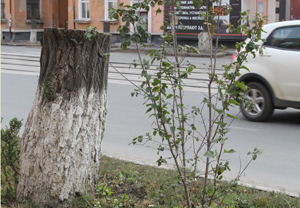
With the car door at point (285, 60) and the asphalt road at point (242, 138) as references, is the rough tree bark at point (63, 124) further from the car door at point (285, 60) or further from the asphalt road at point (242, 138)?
the car door at point (285, 60)

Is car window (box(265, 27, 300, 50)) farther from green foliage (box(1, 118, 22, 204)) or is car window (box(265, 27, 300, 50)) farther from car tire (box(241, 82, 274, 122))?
green foliage (box(1, 118, 22, 204))

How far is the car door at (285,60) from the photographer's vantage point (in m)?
7.43

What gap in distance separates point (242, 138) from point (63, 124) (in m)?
3.92

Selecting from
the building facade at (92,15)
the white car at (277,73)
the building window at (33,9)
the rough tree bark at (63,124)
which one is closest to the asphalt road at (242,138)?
the white car at (277,73)

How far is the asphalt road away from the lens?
518 cm

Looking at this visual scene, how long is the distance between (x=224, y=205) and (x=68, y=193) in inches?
50.4

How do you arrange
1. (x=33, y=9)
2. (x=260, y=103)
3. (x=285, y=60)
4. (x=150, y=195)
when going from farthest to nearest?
(x=33, y=9) < (x=260, y=103) < (x=285, y=60) < (x=150, y=195)

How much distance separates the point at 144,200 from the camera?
378cm

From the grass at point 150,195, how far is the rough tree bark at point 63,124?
0.16m

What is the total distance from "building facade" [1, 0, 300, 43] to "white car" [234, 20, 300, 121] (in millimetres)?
17641

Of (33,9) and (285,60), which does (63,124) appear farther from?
(33,9)

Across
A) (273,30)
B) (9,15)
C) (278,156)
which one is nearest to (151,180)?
(278,156)

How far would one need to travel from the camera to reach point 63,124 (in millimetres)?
3572

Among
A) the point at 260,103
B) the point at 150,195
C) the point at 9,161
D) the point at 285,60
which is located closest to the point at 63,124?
the point at 9,161
